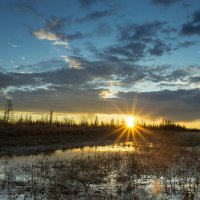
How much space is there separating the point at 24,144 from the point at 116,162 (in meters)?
21.3

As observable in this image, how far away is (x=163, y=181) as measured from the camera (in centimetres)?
1734

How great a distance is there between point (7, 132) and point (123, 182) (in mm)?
32083

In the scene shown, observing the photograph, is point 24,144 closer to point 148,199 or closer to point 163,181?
point 163,181

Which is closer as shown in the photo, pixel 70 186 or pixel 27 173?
pixel 70 186

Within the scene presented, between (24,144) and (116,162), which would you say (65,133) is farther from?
(116,162)

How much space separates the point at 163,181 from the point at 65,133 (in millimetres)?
45481

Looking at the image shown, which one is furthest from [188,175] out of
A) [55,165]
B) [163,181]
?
[55,165]

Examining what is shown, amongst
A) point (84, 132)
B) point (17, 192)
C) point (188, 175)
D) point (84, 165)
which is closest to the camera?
point (17, 192)

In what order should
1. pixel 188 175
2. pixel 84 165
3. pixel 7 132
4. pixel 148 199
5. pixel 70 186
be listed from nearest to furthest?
pixel 148 199
pixel 70 186
pixel 188 175
pixel 84 165
pixel 7 132

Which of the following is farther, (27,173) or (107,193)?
(27,173)

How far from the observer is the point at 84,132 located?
69.8 metres

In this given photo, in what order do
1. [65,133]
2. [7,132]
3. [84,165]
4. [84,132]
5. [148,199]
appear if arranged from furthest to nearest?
[84,132]
[65,133]
[7,132]
[84,165]
[148,199]

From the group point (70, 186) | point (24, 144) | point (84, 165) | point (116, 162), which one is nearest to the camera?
point (70, 186)

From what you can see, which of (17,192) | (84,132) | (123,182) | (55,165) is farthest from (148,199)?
(84,132)
